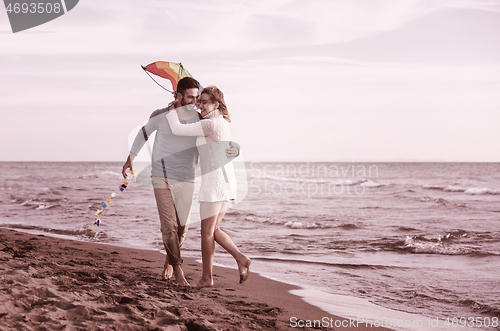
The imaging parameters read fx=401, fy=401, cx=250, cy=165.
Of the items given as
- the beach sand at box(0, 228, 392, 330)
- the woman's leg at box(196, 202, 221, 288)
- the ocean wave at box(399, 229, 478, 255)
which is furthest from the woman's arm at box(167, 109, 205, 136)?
the ocean wave at box(399, 229, 478, 255)

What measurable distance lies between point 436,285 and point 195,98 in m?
3.72

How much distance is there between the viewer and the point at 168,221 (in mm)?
3906

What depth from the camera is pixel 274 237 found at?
8398 mm

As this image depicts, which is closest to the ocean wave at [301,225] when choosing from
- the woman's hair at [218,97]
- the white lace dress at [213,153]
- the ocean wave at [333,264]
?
the ocean wave at [333,264]

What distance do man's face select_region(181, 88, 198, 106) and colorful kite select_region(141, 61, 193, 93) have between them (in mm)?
545

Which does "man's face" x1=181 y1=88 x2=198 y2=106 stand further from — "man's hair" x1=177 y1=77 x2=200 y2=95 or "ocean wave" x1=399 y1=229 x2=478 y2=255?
"ocean wave" x1=399 y1=229 x2=478 y2=255

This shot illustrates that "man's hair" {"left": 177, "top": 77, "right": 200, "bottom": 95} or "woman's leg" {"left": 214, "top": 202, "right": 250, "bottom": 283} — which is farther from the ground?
"man's hair" {"left": 177, "top": 77, "right": 200, "bottom": 95}

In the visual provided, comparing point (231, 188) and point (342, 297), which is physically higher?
point (231, 188)

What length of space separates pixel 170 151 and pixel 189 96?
57 centimetres

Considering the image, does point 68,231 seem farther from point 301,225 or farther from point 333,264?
point 333,264

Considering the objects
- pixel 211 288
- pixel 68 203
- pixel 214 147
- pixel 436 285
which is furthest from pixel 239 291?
pixel 68 203

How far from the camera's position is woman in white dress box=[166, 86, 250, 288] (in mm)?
3709

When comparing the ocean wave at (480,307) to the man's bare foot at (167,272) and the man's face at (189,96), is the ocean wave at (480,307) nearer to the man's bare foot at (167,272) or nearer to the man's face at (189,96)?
the man's bare foot at (167,272)

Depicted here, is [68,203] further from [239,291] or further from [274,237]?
[239,291]
